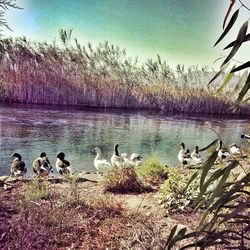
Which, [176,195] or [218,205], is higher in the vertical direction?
[218,205]

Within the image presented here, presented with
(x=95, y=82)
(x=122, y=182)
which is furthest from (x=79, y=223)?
(x=95, y=82)

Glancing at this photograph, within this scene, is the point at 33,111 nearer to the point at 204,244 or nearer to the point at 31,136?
the point at 31,136

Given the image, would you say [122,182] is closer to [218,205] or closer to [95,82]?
[218,205]

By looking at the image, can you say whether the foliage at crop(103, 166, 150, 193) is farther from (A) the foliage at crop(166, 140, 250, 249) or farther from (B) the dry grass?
(A) the foliage at crop(166, 140, 250, 249)

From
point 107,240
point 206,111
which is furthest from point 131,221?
point 206,111

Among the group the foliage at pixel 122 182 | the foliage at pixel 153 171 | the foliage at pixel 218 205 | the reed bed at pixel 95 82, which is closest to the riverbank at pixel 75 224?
the foliage at pixel 122 182

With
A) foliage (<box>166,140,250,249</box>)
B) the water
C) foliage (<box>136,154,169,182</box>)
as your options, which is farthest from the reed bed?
foliage (<box>166,140,250,249</box>)

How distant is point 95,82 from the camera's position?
1795cm

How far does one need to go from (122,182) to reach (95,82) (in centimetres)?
1401

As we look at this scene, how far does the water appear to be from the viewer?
8289 millimetres

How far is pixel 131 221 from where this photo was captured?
2777 millimetres

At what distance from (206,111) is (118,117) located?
23.1 feet

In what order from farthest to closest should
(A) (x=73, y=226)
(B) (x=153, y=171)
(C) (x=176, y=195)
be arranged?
(B) (x=153, y=171) → (C) (x=176, y=195) → (A) (x=73, y=226)

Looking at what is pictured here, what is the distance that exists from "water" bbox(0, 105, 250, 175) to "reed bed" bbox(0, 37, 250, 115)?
1572 millimetres
